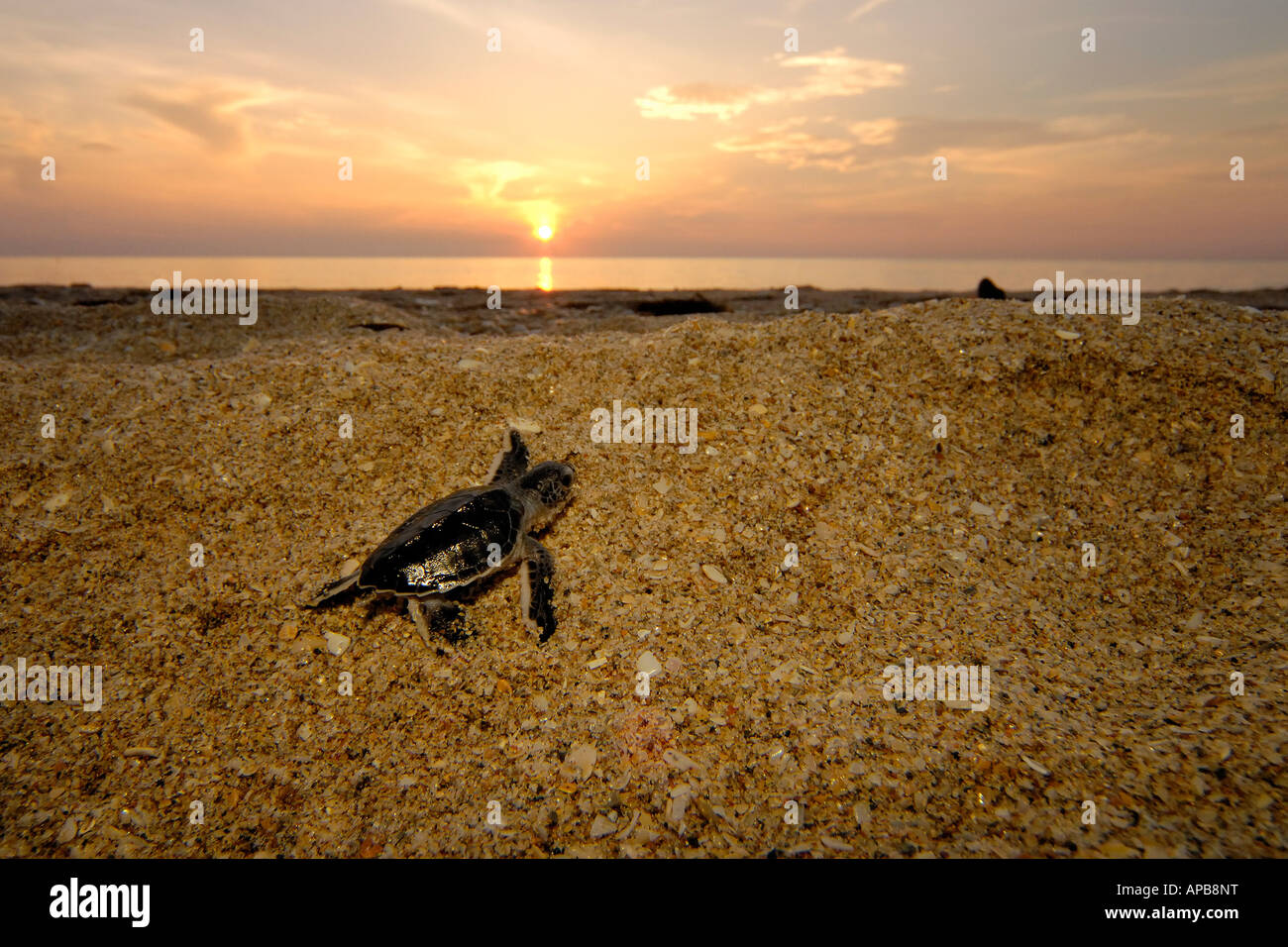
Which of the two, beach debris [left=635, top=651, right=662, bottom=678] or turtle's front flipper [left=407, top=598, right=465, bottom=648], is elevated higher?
turtle's front flipper [left=407, top=598, right=465, bottom=648]

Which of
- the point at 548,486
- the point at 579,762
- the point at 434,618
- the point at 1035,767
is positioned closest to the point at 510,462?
the point at 548,486

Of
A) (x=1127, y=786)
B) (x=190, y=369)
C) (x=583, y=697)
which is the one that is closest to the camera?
(x=1127, y=786)

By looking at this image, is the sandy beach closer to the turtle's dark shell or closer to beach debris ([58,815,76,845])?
beach debris ([58,815,76,845])

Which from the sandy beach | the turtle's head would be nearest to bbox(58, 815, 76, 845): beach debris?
the sandy beach

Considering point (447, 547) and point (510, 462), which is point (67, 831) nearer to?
point (447, 547)

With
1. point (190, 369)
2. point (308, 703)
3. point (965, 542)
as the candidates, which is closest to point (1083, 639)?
point (965, 542)

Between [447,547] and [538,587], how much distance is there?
0.52 m

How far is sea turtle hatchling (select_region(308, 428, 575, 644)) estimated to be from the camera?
3006mm

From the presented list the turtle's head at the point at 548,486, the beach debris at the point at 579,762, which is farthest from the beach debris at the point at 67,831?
the turtle's head at the point at 548,486

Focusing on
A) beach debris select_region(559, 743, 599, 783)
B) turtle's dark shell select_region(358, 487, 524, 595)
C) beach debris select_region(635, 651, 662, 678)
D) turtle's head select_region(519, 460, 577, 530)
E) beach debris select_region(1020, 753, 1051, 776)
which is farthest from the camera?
turtle's head select_region(519, 460, 577, 530)

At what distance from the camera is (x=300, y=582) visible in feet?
11.2

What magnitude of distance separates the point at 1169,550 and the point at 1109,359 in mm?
1711

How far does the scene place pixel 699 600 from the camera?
3223mm
